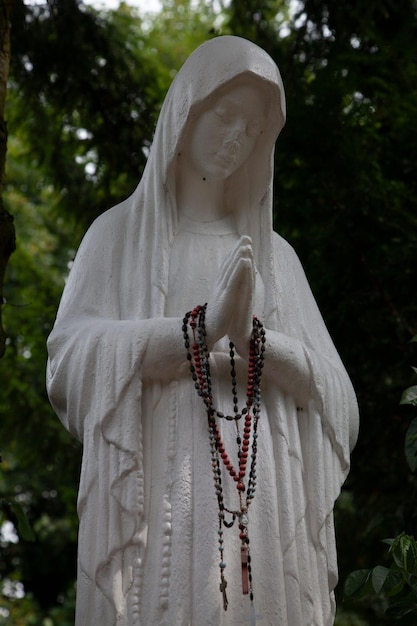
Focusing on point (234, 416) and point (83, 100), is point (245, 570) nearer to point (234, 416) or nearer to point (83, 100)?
point (234, 416)

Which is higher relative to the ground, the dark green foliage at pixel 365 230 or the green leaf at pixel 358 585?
the dark green foliage at pixel 365 230

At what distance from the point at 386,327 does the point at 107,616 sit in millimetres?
4418

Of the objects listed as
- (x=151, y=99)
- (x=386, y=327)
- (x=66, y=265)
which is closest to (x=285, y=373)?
(x=386, y=327)

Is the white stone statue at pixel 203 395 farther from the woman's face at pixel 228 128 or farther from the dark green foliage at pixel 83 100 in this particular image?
the dark green foliage at pixel 83 100

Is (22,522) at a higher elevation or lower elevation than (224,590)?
higher

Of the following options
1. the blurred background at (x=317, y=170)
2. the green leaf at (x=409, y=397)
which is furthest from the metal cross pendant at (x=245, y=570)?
the blurred background at (x=317, y=170)

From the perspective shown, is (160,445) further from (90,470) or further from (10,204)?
(10,204)

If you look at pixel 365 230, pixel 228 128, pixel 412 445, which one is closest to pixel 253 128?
pixel 228 128

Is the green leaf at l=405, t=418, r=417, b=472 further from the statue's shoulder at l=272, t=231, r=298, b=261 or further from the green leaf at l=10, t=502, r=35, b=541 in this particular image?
the green leaf at l=10, t=502, r=35, b=541

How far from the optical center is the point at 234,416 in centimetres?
553

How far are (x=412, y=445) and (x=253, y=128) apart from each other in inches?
68.4

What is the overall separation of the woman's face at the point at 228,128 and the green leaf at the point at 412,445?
4.98 feet

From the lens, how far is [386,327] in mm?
9133

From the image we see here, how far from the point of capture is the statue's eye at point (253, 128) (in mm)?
6082
